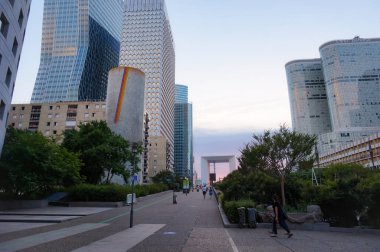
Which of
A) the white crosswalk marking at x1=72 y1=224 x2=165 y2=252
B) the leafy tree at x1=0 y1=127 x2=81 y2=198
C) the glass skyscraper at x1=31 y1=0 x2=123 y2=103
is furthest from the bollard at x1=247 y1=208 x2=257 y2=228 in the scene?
the glass skyscraper at x1=31 y1=0 x2=123 y2=103

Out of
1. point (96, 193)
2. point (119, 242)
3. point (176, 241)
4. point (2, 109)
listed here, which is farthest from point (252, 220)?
point (96, 193)

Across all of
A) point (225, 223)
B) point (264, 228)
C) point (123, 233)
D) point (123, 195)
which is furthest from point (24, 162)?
point (264, 228)

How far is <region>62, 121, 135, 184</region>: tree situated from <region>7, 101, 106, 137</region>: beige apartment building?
5898 cm

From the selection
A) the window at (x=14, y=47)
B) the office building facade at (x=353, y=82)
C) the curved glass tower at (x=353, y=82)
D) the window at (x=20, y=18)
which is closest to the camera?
the window at (x=14, y=47)

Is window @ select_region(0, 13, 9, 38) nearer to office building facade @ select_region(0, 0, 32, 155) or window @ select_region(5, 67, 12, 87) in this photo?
office building facade @ select_region(0, 0, 32, 155)

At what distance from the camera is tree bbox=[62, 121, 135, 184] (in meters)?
35.9

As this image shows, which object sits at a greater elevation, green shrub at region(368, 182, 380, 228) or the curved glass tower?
the curved glass tower

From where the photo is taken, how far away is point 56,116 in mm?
96312

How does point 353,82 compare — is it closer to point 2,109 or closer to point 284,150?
point 284,150

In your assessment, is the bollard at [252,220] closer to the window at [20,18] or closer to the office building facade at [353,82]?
the window at [20,18]

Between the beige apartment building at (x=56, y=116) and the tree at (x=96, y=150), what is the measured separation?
2322 inches

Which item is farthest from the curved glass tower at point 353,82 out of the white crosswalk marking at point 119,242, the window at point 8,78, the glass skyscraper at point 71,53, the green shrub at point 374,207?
the white crosswalk marking at point 119,242

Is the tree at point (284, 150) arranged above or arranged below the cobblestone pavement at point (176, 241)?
above

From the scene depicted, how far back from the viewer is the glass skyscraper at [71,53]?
13912 centimetres
